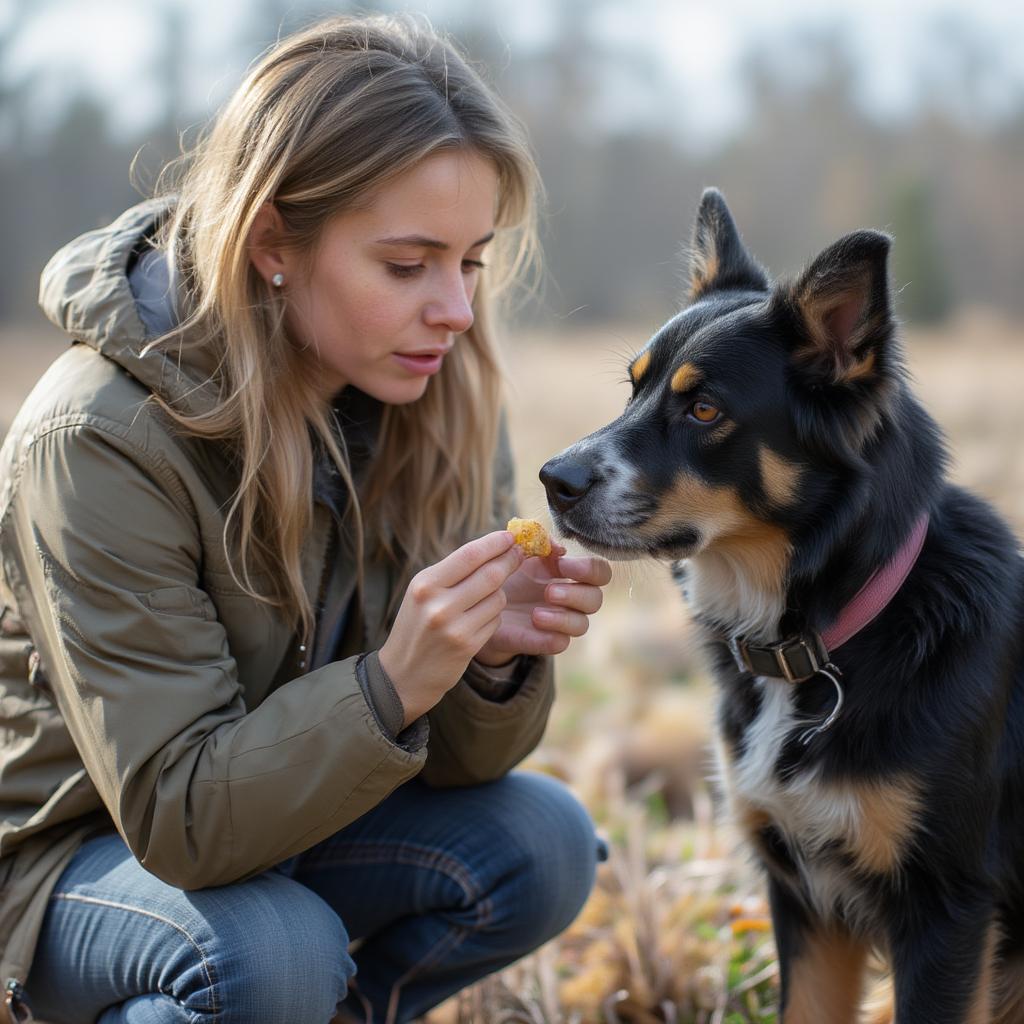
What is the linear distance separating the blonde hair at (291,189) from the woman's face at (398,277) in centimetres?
4

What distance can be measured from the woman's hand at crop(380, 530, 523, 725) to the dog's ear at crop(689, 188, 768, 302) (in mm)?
1027

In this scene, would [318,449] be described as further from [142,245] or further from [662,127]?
[662,127]

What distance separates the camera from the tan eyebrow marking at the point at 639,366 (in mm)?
2658

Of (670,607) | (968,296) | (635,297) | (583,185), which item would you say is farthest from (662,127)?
(670,607)

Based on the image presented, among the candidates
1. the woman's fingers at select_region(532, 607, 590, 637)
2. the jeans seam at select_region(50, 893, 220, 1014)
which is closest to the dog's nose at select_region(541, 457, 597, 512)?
the woman's fingers at select_region(532, 607, 590, 637)

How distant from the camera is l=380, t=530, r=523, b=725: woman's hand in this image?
7.07 feet

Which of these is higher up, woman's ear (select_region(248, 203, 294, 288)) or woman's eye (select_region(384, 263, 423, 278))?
woman's ear (select_region(248, 203, 294, 288))

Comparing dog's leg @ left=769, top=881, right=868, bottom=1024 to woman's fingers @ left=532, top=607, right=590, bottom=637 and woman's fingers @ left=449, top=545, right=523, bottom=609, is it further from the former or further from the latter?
woman's fingers @ left=449, top=545, right=523, bottom=609

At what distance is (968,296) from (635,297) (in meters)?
8.49

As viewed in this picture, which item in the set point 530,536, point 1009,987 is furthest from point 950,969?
point 530,536

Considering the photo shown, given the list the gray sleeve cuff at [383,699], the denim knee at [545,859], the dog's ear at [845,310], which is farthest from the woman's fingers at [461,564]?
the denim knee at [545,859]

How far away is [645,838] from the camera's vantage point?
402 centimetres

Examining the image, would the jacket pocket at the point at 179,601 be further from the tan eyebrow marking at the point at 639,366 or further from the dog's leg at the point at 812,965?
the dog's leg at the point at 812,965

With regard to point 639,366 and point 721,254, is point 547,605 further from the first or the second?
point 721,254
